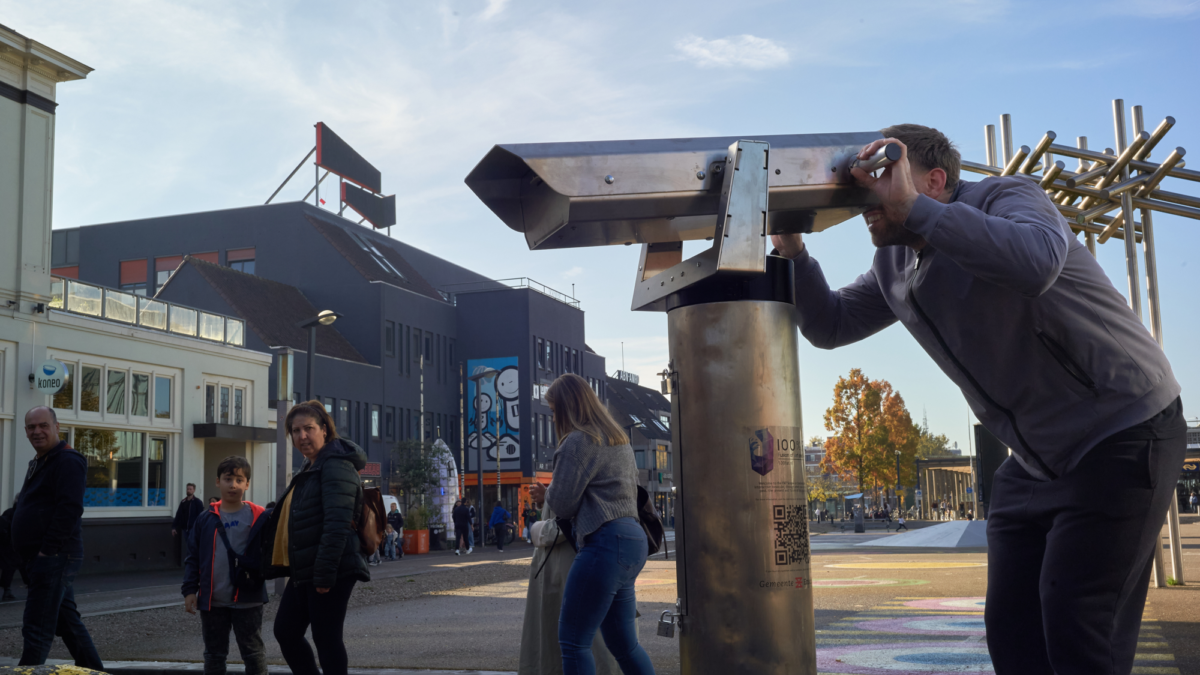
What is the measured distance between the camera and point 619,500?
512 centimetres

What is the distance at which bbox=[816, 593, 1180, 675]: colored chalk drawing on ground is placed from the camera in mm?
7141

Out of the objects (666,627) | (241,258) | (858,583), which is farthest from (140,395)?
(666,627)

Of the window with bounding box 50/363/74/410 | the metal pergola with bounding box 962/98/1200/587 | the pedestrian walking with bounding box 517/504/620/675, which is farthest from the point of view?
the window with bounding box 50/363/74/410

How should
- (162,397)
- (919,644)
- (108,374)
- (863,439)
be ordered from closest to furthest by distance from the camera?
(919,644), (108,374), (162,397), (863,439)

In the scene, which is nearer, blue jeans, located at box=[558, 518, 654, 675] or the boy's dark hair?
blue jeans, located at box=[558, 518, 654, 675]

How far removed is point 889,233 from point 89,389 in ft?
88.7

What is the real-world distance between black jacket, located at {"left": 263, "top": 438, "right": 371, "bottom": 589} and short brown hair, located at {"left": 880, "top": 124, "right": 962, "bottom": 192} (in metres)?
3.91

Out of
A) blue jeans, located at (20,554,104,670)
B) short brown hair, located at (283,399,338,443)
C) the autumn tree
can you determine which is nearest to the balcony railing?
blue jeans, located at (20,554,104,670)

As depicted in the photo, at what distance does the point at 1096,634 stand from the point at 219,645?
547 cm

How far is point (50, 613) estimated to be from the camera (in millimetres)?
6961

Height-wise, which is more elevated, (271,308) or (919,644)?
(271,308)

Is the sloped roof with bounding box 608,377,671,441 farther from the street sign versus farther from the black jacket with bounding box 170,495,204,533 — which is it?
the black jacket with bounding box 170,495,204,533

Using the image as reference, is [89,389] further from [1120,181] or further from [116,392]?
[1120,181]

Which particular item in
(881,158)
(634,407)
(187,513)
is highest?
(634,407)
